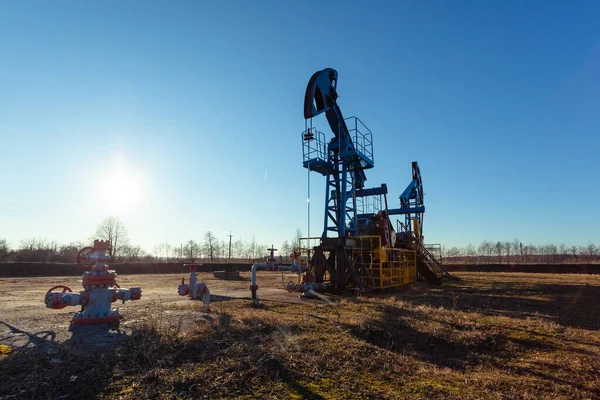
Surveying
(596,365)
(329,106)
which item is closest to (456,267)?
(329,106)

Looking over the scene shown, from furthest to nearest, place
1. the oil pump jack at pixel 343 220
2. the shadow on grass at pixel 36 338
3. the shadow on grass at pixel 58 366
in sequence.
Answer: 1. the oil pump jack at pixel 343 220
2. the shadow on grass at pixel 36 338
3. the shadow on grass at pixel 58 366

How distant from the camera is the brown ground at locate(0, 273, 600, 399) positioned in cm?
323

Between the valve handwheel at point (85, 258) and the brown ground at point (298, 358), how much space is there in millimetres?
1031

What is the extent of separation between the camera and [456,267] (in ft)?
136

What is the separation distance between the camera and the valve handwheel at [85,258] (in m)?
6.08

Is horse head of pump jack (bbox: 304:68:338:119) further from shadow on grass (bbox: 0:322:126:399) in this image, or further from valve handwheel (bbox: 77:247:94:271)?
shadow on grass (bbox: 0:322:126:399)

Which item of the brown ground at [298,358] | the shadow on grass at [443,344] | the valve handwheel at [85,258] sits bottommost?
the shadow on grass at [443,344]

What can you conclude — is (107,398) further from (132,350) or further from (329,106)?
(329,106)

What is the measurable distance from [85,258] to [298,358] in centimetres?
449

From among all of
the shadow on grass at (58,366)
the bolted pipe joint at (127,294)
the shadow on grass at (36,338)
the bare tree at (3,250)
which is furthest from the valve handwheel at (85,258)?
the bare tree at (3,250)

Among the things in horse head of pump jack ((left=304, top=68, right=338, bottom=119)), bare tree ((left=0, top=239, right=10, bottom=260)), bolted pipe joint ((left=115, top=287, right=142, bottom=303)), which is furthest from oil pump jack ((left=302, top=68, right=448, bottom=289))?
bare tree ((left=0, top=239, right=10, bottom=260))

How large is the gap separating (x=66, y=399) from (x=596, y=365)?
18.5 feet

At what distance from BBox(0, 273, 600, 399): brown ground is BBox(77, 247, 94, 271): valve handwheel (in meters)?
1.03

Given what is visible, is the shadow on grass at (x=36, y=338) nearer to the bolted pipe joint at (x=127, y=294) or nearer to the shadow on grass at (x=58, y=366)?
the shadow on grass at (x=58, y=366)
